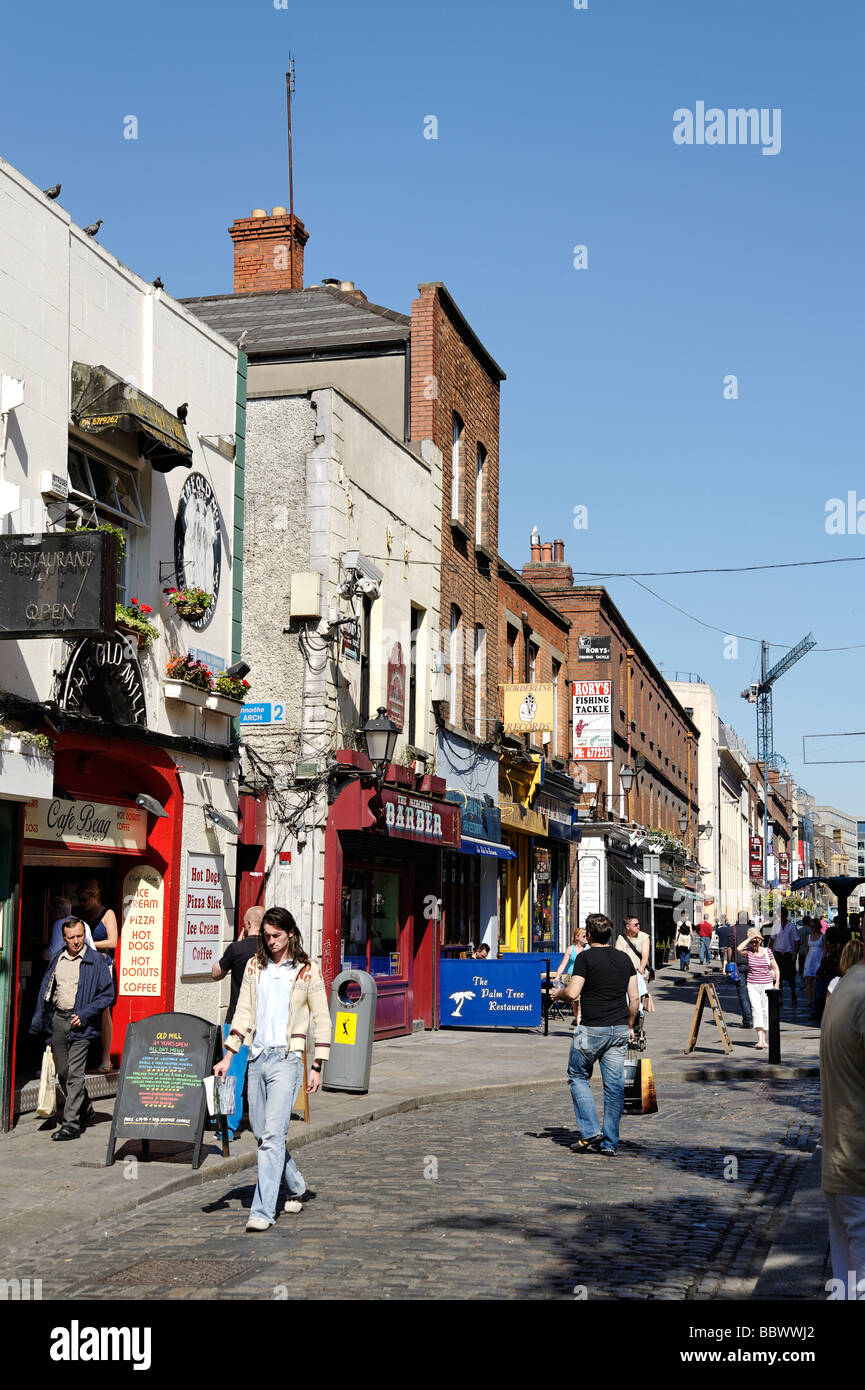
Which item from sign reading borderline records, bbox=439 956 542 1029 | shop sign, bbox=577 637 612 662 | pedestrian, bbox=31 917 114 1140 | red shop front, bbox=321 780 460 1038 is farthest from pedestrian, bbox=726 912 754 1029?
pedestrian, bbox=31 917 114 1140

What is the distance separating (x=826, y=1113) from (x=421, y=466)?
17.4m

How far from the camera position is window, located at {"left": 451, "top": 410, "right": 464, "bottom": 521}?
2367cm

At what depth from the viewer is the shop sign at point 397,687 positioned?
1988 centimetres

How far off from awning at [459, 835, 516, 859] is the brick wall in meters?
1.83

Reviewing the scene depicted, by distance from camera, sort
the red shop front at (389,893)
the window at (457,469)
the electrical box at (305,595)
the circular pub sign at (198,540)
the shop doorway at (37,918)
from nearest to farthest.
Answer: the shop doorway at (37,918) < the circular pub sign at (198,540) < the electrical box at (305,595) < the red shop front at (389,893) < the window at (457,469)

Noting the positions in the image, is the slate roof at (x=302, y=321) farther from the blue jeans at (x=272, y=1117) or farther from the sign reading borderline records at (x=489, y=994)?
the blue jeans at (x=272, y=1117)

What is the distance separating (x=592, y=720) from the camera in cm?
3281

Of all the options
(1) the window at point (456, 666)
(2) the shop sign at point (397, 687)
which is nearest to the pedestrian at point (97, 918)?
(2) the shop sign at point (397, 687)

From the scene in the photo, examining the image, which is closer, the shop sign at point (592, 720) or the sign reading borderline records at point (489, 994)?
the sign reading borderline records at point (489, 994)

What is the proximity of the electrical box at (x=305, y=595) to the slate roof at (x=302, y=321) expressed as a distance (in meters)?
5.43

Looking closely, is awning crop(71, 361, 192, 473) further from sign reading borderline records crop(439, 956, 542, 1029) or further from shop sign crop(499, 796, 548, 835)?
shop sign crop(499, 796, 548, 835)
